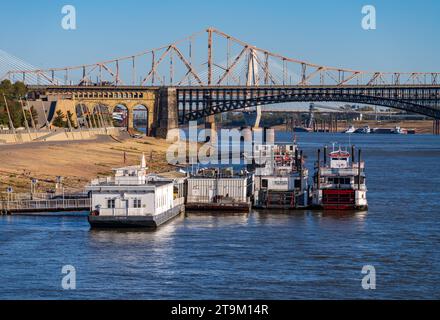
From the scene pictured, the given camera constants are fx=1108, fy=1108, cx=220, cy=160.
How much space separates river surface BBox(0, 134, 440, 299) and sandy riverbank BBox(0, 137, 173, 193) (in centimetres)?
1199

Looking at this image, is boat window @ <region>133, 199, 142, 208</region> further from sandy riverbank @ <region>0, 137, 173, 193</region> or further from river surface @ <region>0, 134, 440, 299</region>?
sandy riverbank @ <region>0, 137, 173, 193</region>

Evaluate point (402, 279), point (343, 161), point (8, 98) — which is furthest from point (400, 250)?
point (8, 98)

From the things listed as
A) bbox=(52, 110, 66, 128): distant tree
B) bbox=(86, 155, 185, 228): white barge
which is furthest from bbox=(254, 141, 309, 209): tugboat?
bbox=(52, 110, 66, 128): distant tree

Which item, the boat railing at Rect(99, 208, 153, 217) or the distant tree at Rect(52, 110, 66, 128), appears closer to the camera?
the boat railing at Rect(99, 208, 153, 217)

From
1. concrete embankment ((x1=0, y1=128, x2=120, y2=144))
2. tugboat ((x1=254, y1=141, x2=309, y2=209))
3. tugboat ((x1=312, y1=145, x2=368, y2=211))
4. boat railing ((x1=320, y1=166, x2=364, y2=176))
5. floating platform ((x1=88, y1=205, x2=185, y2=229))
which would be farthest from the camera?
concrete embankment ((x1=0, y1=128, x2=120, y2=144))

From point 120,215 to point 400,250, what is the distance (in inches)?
524

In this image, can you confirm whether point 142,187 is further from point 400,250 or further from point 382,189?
point 382,189

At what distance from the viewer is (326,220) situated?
57.8 meters

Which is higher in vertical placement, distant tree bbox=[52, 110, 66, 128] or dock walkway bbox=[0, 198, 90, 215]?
distant tree bbox=[52, 110, 66, 128]

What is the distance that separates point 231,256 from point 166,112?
5063 inches

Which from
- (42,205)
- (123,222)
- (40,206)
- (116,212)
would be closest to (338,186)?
(123,222)

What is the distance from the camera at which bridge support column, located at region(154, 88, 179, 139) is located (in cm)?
17150

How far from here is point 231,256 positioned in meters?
44.2

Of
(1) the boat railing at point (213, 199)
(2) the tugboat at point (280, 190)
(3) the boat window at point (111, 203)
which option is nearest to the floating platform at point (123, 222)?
(3) the boat window at point (111, 203)
